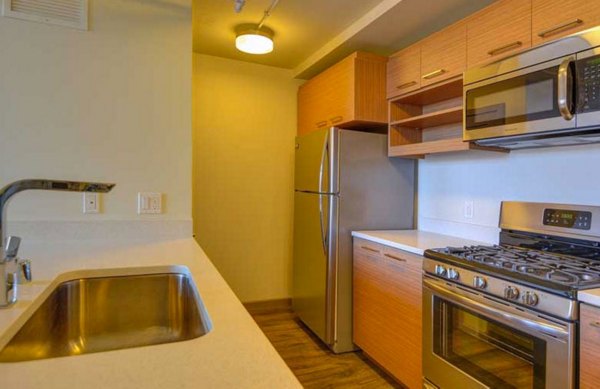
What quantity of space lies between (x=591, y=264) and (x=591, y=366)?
1.76 feet

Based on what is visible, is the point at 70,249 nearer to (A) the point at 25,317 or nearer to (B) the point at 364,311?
(A) the point at 25,317

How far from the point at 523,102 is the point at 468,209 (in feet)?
2.83

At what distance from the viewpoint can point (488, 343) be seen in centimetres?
154

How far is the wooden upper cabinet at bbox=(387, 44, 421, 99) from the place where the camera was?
232 cm

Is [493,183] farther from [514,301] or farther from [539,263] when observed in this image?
[514,301]

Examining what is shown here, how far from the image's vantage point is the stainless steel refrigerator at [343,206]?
2564 millimetres

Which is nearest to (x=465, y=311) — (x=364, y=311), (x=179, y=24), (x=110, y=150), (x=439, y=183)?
(x=364, y=311)

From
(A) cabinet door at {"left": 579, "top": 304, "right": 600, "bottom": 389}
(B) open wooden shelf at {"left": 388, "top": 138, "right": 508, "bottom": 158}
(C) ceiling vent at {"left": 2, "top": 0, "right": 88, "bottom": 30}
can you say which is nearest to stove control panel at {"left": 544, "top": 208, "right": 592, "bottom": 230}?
(B) open wooden shelf at {"left": 388, "top": 138, "right": 508, "bottom": 158}

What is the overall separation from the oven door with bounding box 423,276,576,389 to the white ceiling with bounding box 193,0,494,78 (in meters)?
1.64

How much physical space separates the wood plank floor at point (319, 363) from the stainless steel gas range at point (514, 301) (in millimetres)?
528

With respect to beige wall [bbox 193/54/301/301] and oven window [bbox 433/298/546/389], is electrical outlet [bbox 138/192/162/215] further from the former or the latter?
oven window [bbox 433/298/546/389]

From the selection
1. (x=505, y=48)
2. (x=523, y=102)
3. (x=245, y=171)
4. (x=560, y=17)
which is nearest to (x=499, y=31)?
(x=505, y=48)

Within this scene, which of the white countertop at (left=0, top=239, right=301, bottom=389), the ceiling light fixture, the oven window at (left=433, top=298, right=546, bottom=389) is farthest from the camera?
the ceiling light fixture

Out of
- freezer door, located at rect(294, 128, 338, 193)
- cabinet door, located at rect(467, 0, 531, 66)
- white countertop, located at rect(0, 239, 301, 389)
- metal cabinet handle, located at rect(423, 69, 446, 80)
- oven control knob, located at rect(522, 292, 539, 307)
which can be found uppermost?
cabinet door, located at rect(467, 0, 531, 66)
